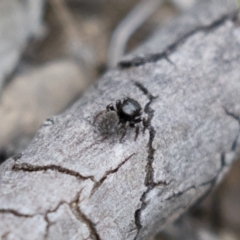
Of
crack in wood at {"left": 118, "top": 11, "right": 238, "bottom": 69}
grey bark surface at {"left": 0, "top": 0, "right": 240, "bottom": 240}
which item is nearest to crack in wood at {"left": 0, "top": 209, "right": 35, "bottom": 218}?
grey bark surface at {"left": 0, "top": 0, "right": 240, "bottom": 240}

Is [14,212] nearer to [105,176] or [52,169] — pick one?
[52,169]

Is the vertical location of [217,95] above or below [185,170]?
above

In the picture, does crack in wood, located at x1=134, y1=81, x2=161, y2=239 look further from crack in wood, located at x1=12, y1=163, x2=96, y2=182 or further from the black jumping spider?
crack in wood, located at x1=12, y1=163, x2=96, y2=182

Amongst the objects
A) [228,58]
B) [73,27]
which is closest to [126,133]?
[228,58]

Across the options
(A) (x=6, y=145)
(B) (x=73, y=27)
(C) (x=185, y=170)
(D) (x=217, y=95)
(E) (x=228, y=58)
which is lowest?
(C) (x=185, y=170)

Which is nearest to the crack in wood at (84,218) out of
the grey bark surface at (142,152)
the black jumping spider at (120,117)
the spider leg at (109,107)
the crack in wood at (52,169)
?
the grey bark surface at (142,152)

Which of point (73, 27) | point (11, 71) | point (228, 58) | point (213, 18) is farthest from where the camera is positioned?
point (73, 27)

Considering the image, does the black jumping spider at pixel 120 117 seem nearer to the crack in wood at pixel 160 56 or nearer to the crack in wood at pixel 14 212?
the crack in wood at pixel 160 56

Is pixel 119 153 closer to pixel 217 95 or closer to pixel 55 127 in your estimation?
pixel 55 127
